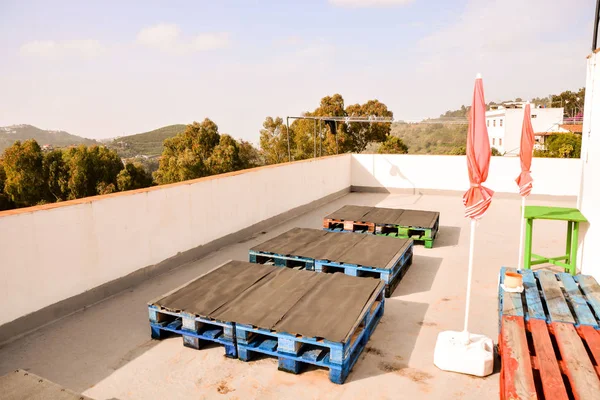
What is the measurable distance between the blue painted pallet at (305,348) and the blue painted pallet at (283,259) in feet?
6.70

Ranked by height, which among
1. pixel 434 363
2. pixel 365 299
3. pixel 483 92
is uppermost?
pixel 483 92

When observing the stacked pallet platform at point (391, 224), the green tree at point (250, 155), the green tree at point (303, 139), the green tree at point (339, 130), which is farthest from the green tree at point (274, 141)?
the stacked pallet platform at point (391, 224)

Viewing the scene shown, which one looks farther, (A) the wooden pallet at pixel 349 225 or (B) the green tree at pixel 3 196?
(B) the green tree at pixel 3 196

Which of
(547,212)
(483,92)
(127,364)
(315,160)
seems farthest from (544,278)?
(315,160)

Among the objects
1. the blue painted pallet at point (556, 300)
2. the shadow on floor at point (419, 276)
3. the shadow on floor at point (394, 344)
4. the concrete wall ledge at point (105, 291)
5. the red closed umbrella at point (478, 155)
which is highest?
the red closed umbrella at point (478, 155)

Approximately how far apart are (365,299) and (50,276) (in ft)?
12.9

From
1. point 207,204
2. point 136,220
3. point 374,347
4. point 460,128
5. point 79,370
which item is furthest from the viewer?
point 460,128

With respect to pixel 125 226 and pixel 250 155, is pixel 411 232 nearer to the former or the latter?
pixel 125 226

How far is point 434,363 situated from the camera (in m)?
4.45

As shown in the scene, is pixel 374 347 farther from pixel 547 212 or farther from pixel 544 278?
pixel 547 212

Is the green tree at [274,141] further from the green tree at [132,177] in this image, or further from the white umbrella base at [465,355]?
the white umbrella base at [465,355]

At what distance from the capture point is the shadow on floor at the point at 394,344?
14.1 feet

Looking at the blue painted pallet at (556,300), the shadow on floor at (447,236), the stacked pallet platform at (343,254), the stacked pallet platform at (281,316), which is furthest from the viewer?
the shadow on floor at (447,236)

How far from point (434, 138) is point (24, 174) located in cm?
6194
